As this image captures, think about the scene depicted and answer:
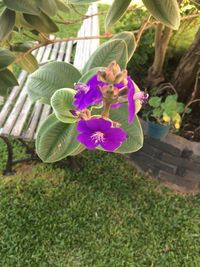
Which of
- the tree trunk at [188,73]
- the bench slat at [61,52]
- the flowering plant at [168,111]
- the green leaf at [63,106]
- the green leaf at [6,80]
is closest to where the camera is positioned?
the green leaf at [63,106]

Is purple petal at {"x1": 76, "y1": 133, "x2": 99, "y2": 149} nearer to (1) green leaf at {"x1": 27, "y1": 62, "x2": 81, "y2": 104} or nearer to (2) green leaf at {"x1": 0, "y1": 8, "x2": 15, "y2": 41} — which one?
(1) green leaf at {"x1": 27, "y1": 62, "x2": 81, "y2": 104}

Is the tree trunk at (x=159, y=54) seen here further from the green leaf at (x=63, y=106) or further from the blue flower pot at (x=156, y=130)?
the green leaf at (x=63, y=106)

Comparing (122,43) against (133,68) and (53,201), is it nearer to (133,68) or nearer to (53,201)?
(53,201)

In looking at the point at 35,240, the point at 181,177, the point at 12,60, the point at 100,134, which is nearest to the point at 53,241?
the point at 35,240

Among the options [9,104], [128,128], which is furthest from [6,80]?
[9,104]

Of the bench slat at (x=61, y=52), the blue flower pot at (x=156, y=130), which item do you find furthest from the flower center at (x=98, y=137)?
the bench slat at (x=61, y=52)

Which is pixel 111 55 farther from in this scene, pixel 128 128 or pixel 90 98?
pixel 90 98

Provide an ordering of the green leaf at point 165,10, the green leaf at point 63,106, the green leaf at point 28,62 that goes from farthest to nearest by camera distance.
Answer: the green leaf at point 28,62, the green leaf at point 165,10, the green leaf at point 63,106
